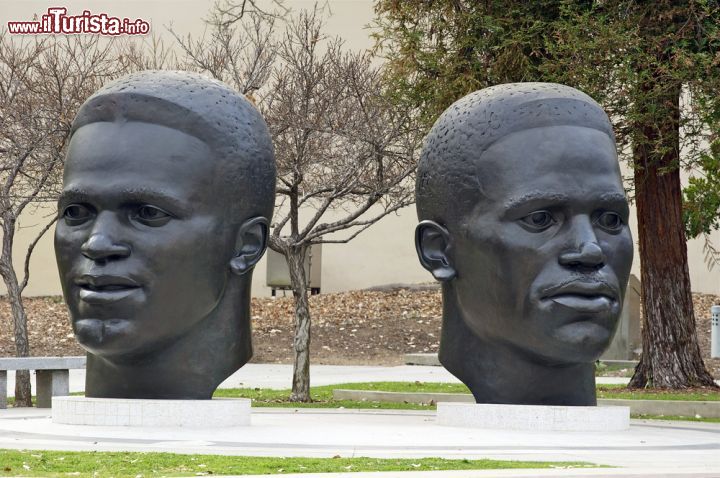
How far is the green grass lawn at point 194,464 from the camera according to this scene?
29.5ft

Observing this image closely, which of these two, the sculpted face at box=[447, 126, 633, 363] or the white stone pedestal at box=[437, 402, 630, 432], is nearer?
the sculpted face at box=[447, 126, 633, 363]

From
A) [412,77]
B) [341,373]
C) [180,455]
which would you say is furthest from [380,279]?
[180,455]

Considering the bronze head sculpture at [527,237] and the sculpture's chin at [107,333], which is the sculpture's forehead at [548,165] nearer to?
the bronze head sculpture at [527,237]

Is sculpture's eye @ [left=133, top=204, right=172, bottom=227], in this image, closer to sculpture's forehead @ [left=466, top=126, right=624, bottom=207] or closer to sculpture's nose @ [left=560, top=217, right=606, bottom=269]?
sculpture's forehead @ [left=466, top=126, right=624, bottom=207]

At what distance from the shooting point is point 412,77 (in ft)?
69.0

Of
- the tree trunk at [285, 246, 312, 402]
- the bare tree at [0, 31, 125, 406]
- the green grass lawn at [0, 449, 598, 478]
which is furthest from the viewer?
the tree trunk at [285, 246, 312, 402]

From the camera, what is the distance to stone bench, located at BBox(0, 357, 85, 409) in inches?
655

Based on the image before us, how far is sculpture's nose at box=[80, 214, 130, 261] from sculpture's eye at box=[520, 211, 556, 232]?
3.65m

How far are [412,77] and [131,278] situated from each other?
32.6ft

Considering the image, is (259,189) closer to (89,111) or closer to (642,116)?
(89,111)

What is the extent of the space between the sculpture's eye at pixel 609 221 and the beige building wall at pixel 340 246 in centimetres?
1966

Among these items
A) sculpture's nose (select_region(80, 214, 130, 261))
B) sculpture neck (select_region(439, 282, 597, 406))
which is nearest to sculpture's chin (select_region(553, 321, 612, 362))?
sculpture neck (select_region(439, 282, 597, 406))

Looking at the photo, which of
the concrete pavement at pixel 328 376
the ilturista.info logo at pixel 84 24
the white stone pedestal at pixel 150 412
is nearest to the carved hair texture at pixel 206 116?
the white stone pedestal at pixel 150 412

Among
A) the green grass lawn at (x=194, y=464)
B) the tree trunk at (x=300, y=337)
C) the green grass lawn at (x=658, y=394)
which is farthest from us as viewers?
the tree trunk at (x=300, y=337)
